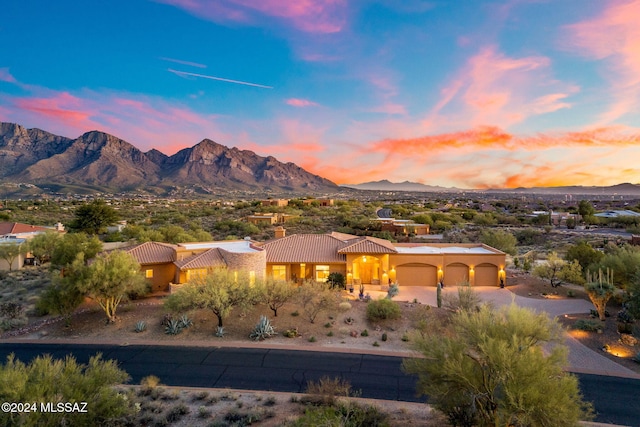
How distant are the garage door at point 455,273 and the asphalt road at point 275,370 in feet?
48.3

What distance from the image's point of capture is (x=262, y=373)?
51.5ft

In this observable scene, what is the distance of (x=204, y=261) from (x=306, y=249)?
28.3ft

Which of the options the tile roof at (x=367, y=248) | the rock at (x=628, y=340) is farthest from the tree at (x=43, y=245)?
the rock at (x=628, y=340)

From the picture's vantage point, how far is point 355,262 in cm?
2961

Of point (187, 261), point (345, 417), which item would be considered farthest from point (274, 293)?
point (345, 417)

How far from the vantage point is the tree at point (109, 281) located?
21234 mm

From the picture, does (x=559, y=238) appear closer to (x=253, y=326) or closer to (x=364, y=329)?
(x=364, y=329)

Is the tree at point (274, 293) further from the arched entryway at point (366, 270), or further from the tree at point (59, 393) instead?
the tree at point (59, 393)

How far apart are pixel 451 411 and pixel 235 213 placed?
76.7 meters

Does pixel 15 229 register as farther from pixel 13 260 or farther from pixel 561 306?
pixel 561 306

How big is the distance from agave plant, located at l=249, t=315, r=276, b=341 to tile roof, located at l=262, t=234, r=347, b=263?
350 inches

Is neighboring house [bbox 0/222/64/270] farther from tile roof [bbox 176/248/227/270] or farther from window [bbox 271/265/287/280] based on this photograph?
window [bbox 271/265/287/280]

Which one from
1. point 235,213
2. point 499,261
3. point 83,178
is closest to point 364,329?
point 499,261

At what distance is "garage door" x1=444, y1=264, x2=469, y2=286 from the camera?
100 ft
